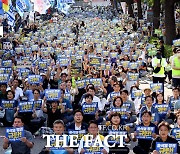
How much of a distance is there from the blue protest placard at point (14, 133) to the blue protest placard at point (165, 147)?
7.78 feet

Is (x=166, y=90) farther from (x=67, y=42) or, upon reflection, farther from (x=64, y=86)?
(x=67, y=42)

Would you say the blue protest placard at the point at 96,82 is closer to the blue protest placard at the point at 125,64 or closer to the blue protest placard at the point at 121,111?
the blue protest placard at the point at 121,111

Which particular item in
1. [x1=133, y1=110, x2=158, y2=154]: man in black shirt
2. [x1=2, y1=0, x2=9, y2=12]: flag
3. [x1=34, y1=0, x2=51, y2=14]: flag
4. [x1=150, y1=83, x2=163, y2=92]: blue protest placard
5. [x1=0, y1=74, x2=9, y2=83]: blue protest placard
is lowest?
[x1=133, y1=110, x2=158, y2=154]: man in black shirt

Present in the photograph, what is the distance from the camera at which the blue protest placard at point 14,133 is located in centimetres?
971

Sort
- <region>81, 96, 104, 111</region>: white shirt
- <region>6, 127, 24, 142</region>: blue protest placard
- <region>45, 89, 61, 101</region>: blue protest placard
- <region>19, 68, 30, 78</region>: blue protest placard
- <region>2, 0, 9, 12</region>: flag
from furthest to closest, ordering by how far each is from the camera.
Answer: <region>2, 0, 9, 12</region>: flag, <region>19, 68, 30, 78</region>: blue protest placard, <region>81, 96, 104, 111</region>: white shirt, <region>45, 89, 61, 101</region>: blue protest placard, <region>6, 127, 24, 142</region>: blue protest placard

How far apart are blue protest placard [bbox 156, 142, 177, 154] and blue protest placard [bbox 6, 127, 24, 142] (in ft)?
7.78

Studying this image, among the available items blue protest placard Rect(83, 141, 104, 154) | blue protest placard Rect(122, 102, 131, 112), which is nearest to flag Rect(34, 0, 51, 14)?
blue protest placard Rect(122, 102, 131, 112)

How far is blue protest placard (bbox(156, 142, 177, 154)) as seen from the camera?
9.10 m

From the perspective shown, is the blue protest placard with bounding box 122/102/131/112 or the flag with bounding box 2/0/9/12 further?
the flag with bounding box 2/0/9/12

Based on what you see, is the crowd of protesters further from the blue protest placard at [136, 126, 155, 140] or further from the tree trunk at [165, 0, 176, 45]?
the tree trunk at [165, 0, 176, 45]

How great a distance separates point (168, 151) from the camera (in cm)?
911

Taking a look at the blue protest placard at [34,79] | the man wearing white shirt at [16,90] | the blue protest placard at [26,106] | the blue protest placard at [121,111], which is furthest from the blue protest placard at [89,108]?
the blue protest placard at [34,79]

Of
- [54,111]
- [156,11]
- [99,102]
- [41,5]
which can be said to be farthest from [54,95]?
[156,11]

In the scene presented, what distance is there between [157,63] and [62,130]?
842 cm
